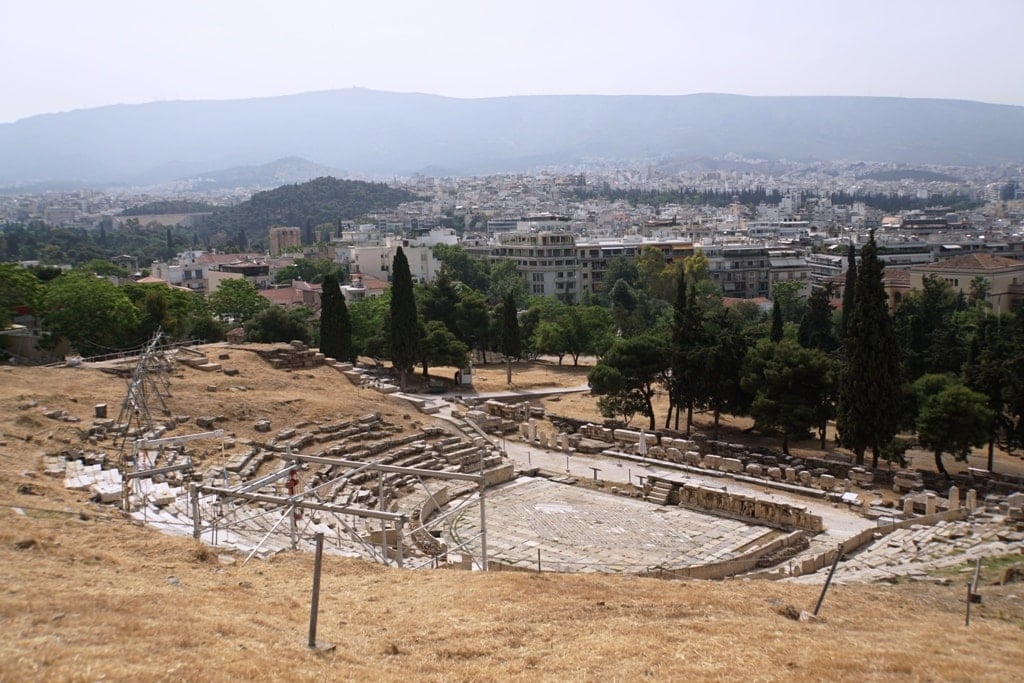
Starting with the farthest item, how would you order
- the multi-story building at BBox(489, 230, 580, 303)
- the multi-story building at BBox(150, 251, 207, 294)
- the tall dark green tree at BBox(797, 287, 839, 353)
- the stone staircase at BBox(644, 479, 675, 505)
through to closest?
the multi-story building at BBox(489, 230, 580, 303), the multi-story building at BBox(150, 251, 207, 294), the tall dark green tree at BBox(797, 287, 839, 353), the stone staircase at BBox(644, 479, 675, 505)

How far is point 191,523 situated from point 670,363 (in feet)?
78.5

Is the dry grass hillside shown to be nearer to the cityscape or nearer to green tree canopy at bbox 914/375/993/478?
the cityscape

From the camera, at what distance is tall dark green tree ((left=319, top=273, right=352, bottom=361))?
45281 millimetres

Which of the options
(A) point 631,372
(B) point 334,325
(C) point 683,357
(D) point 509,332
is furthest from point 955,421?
(B) point 334,325

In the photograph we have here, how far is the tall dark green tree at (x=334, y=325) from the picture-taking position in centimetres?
4528

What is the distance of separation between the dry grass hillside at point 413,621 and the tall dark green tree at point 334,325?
25874mm

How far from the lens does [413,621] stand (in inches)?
533

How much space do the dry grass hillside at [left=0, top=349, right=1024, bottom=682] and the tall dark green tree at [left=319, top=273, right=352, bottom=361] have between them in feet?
84.9

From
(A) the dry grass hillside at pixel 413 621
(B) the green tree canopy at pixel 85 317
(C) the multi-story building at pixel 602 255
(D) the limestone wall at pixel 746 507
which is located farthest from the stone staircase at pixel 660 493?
(C) the multi-story building at pixel 602 255

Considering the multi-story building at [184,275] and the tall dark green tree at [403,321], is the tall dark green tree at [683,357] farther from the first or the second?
the multi-story building at [184,275]

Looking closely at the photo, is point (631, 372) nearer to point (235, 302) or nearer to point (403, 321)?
point (403, 321)

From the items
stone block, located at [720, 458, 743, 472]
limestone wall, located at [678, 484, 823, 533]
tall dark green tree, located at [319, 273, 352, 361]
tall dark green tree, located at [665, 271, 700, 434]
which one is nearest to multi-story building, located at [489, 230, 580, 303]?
tall dark green tree, located at [319, 273, 352, 361]

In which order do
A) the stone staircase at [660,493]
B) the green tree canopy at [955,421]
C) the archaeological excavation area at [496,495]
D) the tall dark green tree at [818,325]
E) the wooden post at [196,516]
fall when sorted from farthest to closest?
the tall dark green tree at [818,325]
the green tree canopy at [955,421]
the stone staircase at [660,493]
the archaeological excavation area at [496,495]
the wooden post at [196,516]

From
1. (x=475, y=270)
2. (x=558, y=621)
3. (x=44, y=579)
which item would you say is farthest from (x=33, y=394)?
(x=475, y=270)
